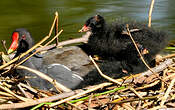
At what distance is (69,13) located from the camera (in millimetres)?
7246

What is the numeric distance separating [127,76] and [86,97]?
0.53 meters

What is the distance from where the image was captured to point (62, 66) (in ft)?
14.2

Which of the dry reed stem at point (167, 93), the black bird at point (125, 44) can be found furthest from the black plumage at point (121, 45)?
the dry reed stem at point (167, 93)

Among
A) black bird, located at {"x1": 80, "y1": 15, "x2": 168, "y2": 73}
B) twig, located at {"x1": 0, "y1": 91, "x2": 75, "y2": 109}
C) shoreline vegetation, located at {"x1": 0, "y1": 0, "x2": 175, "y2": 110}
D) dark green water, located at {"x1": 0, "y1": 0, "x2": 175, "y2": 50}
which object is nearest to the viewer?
twig, located at {"x1": 0, "y1": 91, "x2": 75, "y2": 109}

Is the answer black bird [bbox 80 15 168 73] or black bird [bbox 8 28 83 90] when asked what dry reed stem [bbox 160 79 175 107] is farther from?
black bird [bbox 8 28 83 90]

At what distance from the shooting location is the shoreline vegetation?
359cm

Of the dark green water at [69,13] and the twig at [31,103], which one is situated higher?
the dark green water at [69,13]

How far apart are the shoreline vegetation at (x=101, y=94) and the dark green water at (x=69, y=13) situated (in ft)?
8.35

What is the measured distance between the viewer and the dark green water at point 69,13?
6680 mm

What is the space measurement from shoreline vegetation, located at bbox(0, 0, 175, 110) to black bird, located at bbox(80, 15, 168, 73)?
0.27m

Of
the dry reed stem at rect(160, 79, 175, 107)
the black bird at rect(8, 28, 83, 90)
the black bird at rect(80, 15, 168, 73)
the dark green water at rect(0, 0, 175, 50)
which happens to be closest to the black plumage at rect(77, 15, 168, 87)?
the black bird at rect(80, 15, 168, 73)

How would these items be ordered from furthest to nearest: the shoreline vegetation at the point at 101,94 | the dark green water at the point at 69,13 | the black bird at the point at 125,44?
the dark green water at the point at 69,13, the black bird at the point at 125,44, the shoreline vegetation at the point at 101,94

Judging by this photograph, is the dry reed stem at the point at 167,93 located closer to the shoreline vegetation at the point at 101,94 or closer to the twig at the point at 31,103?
the shoreline vegetation at the point at 101,94

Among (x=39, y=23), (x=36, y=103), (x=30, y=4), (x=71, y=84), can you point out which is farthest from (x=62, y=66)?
(x=30, y=4)
